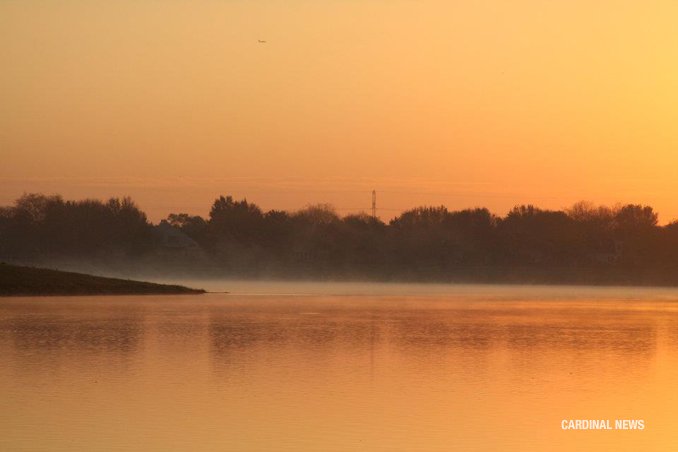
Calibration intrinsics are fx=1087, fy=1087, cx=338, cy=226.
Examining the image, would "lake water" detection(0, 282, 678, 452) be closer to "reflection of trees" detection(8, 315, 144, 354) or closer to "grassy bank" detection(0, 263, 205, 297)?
"reflection of trees" detection(8, 315, 144, 354)

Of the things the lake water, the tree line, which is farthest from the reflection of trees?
the tree line

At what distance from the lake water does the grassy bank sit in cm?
2269

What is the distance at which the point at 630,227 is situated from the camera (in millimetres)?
118062

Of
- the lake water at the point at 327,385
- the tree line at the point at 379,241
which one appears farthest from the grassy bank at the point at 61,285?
the tree line at the point at 379,241

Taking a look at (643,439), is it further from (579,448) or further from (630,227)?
(630,227)

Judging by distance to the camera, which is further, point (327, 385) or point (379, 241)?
point (379, 241)

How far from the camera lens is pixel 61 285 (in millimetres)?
57094

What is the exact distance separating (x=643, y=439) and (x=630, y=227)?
357 ft

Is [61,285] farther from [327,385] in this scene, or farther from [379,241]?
[379,241]

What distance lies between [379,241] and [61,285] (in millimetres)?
65983

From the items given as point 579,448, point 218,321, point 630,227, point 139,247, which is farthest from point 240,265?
point 579,448

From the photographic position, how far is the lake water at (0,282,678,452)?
42.7 feet

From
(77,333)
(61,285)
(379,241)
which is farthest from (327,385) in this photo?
(379,241)

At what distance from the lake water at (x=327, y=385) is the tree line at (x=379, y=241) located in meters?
81.1
